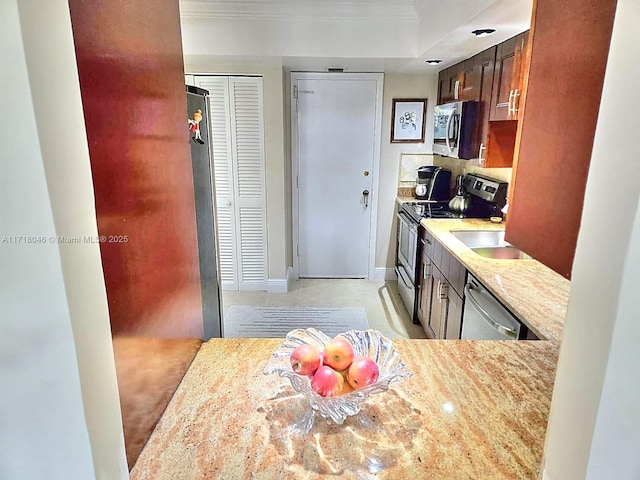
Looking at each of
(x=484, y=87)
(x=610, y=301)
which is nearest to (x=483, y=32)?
(x=484, y=87)

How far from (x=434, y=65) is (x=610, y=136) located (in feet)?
11.1

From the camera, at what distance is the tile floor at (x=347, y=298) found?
3641 millimetres

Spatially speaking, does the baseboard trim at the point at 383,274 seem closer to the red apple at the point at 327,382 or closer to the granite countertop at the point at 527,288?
the granite countertop at the point at 527,288

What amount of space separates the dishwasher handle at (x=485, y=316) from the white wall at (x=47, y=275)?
1589 millimetres

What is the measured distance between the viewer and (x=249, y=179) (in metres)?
3.96

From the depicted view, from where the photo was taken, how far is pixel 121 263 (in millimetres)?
851

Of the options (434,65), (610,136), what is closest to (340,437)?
(610,136)

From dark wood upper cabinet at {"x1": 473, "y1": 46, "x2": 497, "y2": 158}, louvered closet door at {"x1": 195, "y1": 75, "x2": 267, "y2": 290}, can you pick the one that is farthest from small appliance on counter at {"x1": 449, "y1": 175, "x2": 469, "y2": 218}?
louvered closet door at {"x1": 195, "y1": 75, "x2": 267, "y2": 290}

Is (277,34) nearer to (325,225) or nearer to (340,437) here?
(325,225)

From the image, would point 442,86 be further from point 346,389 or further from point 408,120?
point 346,389

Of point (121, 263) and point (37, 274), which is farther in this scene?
point (121, 263)

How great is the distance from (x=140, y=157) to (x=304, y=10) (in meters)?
2.78

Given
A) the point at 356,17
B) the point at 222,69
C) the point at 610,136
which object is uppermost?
the point at 356,17

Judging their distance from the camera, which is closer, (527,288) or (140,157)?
(140,157)
